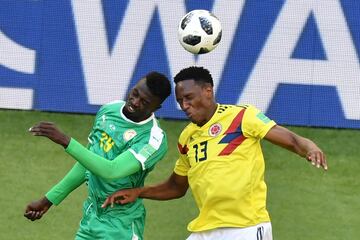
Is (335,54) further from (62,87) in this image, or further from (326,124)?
(62,87)

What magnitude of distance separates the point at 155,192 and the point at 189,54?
6498 mm

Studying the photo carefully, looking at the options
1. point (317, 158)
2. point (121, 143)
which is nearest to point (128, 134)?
point (121, 143)

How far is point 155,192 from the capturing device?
9.23m

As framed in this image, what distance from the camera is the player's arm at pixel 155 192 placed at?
903cm

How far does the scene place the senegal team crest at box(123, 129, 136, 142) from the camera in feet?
29.9

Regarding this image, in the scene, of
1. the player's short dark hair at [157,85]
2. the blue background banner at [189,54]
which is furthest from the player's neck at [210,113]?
the blue background banner at [189,54]

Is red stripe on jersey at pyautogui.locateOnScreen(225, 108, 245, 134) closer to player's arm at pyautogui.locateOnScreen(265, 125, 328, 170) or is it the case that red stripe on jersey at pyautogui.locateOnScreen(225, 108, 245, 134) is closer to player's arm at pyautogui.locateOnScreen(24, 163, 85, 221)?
player's arm at pyautogui.locateOnScreen(265, 125, 328, 170)

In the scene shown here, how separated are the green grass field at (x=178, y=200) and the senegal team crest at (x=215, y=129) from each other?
3.74 m

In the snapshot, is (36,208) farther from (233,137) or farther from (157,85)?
(233,137)

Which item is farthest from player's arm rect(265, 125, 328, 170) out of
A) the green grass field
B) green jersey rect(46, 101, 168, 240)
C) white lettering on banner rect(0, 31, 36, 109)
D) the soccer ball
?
white lettering on banner rect(0, 31, 36, 109)

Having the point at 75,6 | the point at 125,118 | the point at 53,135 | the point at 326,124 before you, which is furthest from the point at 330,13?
the point at 53,135

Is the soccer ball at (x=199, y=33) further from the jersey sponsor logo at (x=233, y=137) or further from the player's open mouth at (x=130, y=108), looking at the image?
the jersey sponsor logo at (x=233, y=137)

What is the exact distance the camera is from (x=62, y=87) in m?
15.8

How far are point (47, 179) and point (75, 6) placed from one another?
291 centimetres
